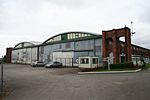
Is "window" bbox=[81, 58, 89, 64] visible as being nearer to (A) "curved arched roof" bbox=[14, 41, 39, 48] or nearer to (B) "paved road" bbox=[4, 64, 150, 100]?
(B) "paved road" bbox=[4, 64, 150, 100]

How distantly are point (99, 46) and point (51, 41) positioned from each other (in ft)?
65.5

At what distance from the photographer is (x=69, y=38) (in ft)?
172

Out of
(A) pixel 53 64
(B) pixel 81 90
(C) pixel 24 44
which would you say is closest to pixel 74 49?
(A) pixel 53 64

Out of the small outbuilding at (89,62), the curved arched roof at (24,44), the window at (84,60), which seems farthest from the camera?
the curved arched roof at (24,44)

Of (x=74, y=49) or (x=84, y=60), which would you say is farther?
(x=74, y=49)

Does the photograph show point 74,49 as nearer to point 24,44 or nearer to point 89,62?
point 89,62

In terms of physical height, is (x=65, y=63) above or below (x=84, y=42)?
below

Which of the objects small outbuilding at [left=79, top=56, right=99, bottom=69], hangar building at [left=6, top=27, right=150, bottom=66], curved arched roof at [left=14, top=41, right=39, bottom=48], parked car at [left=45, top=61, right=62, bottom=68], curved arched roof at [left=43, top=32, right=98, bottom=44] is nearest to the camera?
small outbuilding at [left=79, top=56, right=99, bottom=69]

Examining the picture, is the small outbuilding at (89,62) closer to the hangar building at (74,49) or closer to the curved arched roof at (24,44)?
the hangar building at (74,49)

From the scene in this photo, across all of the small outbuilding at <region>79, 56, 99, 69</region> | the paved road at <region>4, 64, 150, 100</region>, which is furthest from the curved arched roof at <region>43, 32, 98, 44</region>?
the paved road at <region>4, 64, 150, 100</region>

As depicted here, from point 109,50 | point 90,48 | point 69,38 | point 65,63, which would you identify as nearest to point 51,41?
point 69,38

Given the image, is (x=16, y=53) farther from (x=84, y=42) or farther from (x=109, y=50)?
(x=109, y=50)

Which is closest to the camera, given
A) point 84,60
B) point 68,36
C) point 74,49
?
point 84,60

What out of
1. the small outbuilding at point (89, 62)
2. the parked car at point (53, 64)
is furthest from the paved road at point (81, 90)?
the parked car at point (53, 64)
